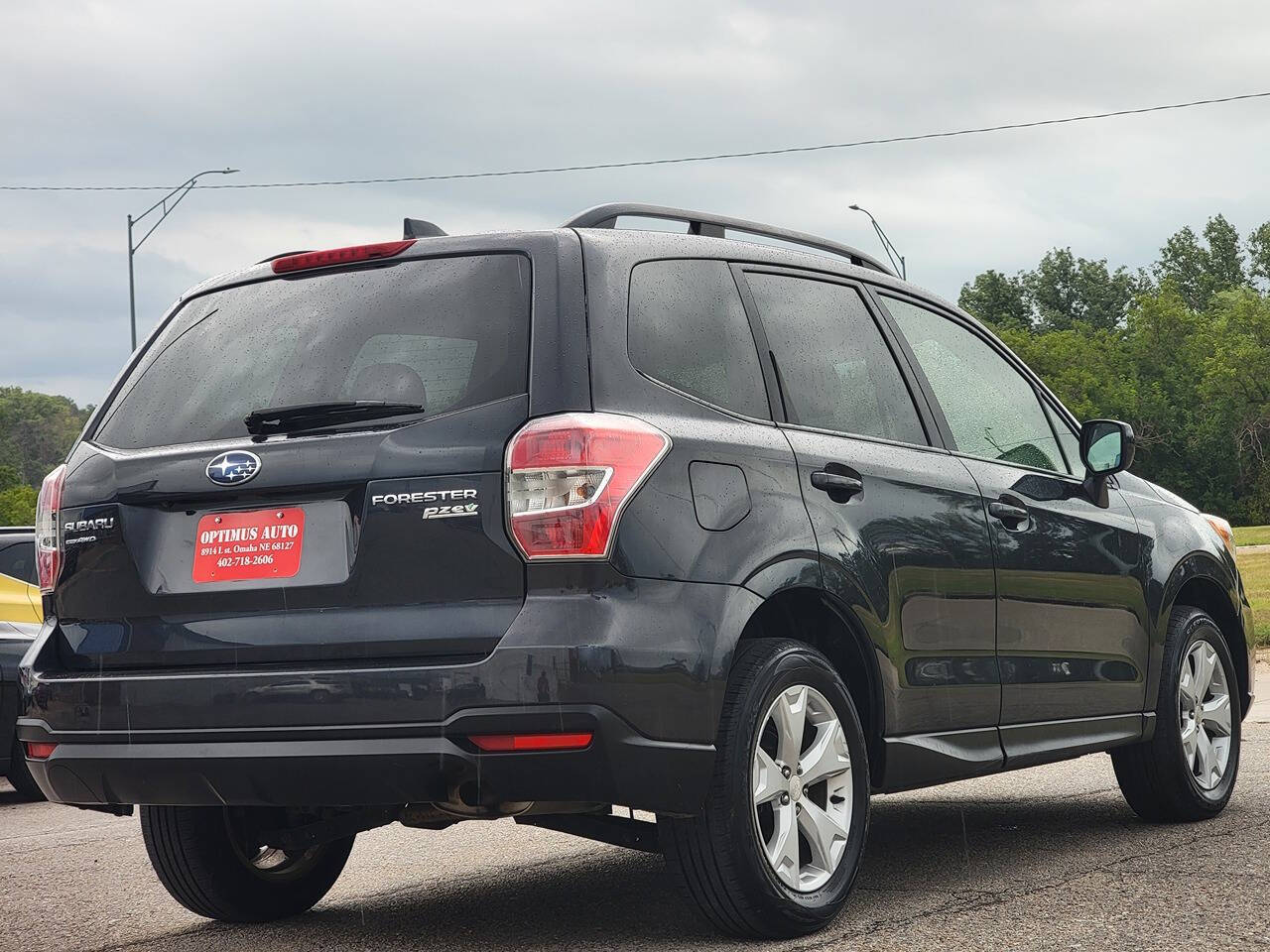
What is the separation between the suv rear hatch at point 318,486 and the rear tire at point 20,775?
4.80 m

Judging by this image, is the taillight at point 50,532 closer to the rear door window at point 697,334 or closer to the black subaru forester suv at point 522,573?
the black subaru forester suv at point 522,573

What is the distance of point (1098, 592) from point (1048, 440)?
615 mm

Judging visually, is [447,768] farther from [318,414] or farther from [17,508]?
[17,508]

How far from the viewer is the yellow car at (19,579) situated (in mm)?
9234

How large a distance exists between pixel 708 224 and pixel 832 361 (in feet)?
1.82

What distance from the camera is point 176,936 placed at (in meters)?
5.00

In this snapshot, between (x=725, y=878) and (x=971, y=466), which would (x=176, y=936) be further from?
(x=971, y=466)

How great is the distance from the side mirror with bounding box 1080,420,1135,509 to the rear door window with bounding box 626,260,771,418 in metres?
1.99

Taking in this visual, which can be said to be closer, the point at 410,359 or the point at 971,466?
the point at 410,359

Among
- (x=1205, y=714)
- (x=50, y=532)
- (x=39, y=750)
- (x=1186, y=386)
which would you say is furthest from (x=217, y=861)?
(x=1186, y=386)

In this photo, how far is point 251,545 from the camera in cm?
421

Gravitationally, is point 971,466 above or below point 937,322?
below

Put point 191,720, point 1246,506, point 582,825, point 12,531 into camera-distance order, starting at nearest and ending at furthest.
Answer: point 191,720 < point 582,825 < point 12,531 < point 1246,506

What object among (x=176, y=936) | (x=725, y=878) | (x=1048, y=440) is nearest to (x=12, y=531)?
(x=176, y=936)
